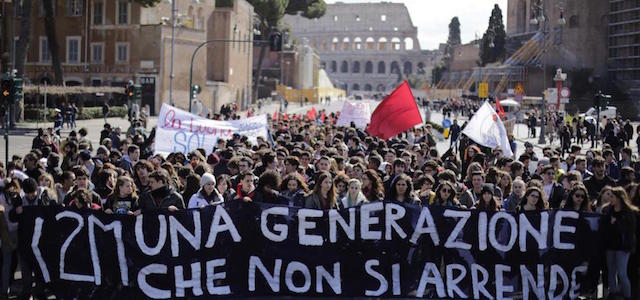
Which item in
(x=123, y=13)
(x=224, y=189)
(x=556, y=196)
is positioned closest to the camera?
(x=224, y=189)

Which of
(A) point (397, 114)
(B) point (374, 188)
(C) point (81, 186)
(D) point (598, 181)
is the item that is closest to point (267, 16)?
(A) point (397, 114)

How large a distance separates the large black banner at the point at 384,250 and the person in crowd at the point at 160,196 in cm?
34

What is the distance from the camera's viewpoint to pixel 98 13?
5594 centimetres

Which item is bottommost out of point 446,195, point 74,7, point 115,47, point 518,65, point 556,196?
point 556,196

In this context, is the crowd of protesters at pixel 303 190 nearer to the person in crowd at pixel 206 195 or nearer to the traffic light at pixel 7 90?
the person in crowd at pixel 206 195

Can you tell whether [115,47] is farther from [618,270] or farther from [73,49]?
[618,270]

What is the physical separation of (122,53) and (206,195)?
155 ft

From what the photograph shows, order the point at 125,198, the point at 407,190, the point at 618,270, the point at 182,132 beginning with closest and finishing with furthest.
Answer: the point at 618,270
the point at 125,198
the point at 407,190
the point at 182,132

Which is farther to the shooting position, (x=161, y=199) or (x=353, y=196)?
(x=353, y=196)

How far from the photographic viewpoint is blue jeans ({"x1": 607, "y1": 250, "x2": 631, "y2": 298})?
368 inches

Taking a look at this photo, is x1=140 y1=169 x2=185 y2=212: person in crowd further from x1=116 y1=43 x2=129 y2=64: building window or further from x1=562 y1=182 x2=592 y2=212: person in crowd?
x1=116 y1=43 x2=129 y2=64: building window

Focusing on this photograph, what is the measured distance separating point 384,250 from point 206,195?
2.00 metres

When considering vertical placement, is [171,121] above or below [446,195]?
above

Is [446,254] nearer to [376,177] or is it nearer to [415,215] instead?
[415,215]
